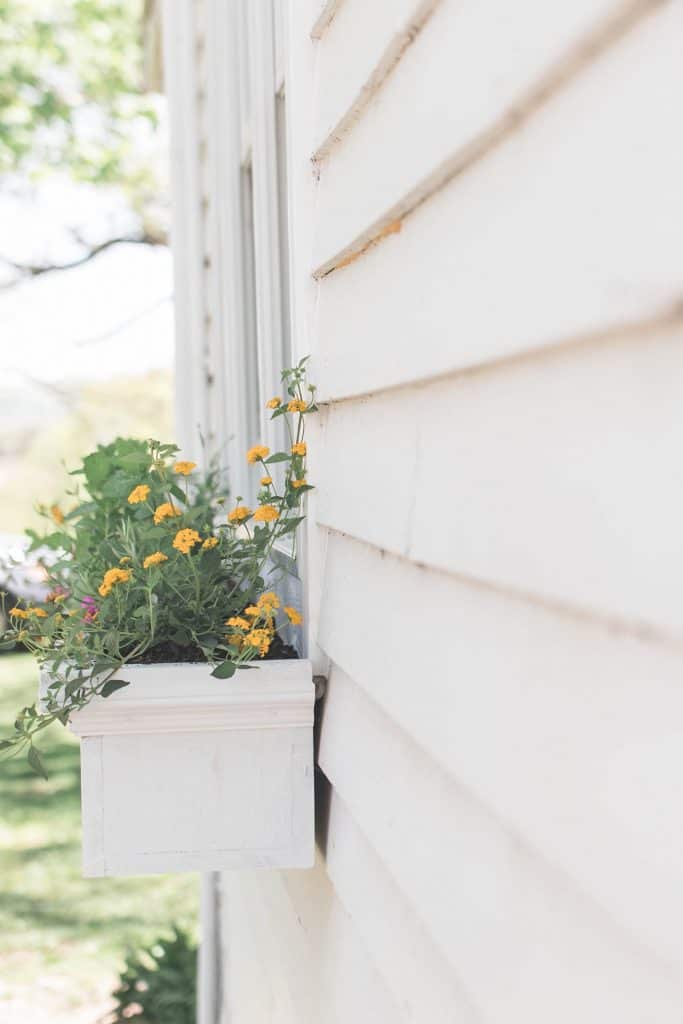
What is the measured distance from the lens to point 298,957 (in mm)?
1980

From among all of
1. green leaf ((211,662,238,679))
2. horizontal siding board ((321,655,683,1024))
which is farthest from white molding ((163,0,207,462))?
horizontal siding board ((321,655,683,1024))

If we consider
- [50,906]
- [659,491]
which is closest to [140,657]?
[659,491]

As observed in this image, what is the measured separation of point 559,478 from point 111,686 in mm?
930

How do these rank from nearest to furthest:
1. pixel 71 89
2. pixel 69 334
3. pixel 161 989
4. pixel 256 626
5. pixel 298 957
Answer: pixel 256 626
pixel 298 957
pixel 161 989
pixel 71 89
pixel 69 334

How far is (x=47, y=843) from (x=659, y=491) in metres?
6.91

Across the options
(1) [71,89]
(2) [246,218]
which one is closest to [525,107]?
(2) [246,218]

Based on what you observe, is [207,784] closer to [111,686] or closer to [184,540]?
[111,686]

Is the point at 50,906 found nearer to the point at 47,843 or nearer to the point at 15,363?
the point at 47,843

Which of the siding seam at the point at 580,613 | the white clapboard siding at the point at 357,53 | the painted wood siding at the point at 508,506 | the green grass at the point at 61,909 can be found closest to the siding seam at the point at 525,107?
the painted wood siding at the point at 508,506

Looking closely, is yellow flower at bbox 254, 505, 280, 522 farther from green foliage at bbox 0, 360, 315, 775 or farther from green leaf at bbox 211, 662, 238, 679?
green leaf at bbox 211, 662, 238, 679

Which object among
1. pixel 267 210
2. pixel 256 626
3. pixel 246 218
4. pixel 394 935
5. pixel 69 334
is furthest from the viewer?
pixel 69 334

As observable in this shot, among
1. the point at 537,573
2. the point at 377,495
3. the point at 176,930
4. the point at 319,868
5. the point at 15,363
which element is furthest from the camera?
the point at 15,363

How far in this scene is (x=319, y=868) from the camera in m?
1.70

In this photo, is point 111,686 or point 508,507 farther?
point 111,686
